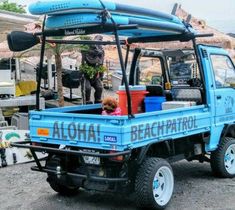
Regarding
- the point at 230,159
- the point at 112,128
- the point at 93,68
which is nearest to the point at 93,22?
the point at 112,128

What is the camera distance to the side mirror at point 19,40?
6.07 m

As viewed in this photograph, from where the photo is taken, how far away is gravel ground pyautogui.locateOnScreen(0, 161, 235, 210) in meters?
6.48

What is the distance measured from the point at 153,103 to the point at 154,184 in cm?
176

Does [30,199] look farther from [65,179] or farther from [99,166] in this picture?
[99,166]

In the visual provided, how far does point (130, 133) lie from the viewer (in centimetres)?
568

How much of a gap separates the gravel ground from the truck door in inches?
40.3

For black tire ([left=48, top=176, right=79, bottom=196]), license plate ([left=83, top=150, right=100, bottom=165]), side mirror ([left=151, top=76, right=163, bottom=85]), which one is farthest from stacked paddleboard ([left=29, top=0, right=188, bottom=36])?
side mirror ([left=151, top=76, right=163, bottom=85])

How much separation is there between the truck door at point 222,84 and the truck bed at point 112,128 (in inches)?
25.5

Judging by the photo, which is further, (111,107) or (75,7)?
(111,107)

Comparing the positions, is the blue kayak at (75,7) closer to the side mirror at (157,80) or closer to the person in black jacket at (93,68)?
the side mirror at (157,80)

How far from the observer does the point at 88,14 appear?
573 cm

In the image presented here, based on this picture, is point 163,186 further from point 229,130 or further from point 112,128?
point 229,130

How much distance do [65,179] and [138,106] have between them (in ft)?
6.17

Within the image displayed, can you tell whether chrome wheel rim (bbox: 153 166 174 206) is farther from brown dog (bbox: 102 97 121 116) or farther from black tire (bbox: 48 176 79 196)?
black tire (bbox: 48 176 79 196)
